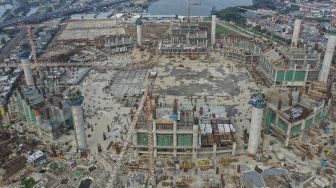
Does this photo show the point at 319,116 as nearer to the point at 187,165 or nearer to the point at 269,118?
the point at 269,118

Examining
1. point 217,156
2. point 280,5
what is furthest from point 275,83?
point 280,5

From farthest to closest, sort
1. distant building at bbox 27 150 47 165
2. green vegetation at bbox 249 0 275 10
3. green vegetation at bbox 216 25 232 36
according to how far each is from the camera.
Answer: green vegetation at bbox 249 0 275 10, green vegetation at bbox 216 25 232 36, distant building at bbox 27 150 47 165

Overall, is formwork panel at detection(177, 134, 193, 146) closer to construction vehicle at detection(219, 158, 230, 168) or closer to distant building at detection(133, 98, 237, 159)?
distant building at detection(133, 98, 237, 159)

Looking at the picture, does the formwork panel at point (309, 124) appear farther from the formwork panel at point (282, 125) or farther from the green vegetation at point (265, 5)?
the green vegetation at point (265, 5)


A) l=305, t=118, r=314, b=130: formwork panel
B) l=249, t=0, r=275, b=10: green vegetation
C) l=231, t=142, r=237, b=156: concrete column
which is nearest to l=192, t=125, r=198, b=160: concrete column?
l=231, t=142, r=237, b=156: concrete column

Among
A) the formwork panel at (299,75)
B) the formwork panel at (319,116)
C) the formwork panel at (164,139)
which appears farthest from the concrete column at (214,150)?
the formwork panel at (299,75)

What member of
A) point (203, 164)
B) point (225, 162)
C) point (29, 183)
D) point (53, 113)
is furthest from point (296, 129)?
point (53, 113)

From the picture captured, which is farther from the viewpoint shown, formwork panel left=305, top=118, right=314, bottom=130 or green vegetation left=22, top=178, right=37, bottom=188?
formwork panel left=305, top=118, right=314, bottom=130
